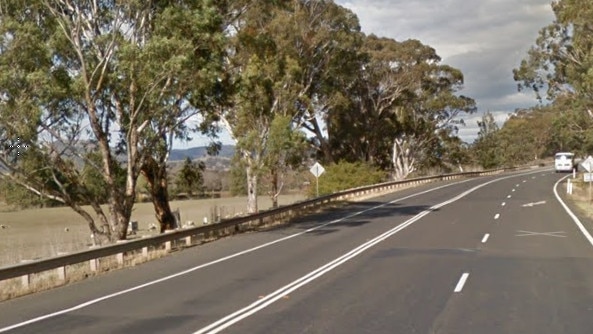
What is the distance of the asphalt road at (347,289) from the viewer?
394 inches

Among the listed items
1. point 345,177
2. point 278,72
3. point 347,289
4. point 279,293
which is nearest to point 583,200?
point 278,72

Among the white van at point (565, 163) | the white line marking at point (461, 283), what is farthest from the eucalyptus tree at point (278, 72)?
the white van at point (565, 163)

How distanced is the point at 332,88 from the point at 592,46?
17624 mm

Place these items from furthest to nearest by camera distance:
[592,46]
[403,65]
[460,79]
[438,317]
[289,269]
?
[460,79] < [403,65] < [592,46] < [289,269] < [438,317]

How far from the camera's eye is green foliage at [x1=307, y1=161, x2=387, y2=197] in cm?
5750

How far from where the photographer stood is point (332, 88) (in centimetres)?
5106

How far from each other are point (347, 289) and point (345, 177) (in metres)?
45.3

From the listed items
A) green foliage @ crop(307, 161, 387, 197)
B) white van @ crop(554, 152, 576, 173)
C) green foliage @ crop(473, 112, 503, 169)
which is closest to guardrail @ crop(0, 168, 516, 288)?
green foliage @ crop(307, 161, 387, 197)

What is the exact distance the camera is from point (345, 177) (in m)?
58.1

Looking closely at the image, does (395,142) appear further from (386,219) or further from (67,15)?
(67,15)

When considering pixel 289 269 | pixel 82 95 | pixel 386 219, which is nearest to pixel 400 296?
pixel 289 269

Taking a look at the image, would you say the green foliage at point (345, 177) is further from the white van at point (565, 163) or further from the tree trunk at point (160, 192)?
the white van at point (565, 163)

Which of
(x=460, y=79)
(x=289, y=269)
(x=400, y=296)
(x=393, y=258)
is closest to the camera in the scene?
(x=400, y=296)

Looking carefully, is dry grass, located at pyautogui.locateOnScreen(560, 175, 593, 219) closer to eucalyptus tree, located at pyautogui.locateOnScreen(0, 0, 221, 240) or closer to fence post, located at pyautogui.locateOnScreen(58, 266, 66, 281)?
eucalyptus tree, located at pyautogui.locateOnScreen(0, 0, 221, 240)
